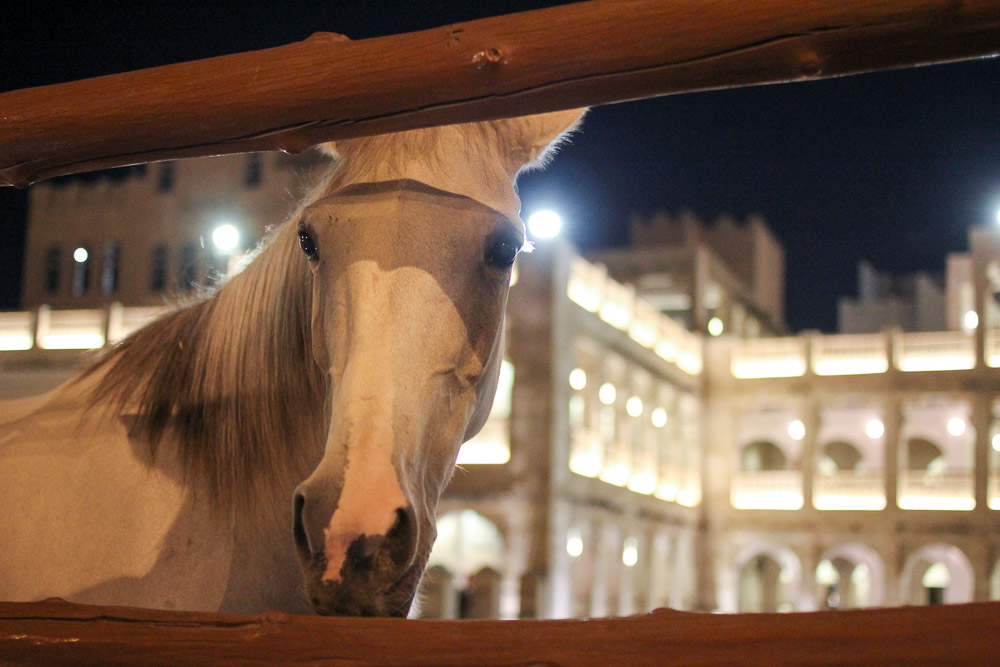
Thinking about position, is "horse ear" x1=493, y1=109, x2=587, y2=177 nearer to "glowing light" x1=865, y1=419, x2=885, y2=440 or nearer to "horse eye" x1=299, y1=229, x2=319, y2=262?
"horse eye" x1=299, y1=229, x2=319, y2=262

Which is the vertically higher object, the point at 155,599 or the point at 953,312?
the point at 953,312

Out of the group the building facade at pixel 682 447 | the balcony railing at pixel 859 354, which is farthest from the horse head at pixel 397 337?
the balcony railing at pixel 859 354

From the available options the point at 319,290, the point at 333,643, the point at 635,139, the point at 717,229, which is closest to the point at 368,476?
the point at 333,643

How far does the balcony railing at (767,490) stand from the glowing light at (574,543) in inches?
307

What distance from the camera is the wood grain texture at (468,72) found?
4.26 ft

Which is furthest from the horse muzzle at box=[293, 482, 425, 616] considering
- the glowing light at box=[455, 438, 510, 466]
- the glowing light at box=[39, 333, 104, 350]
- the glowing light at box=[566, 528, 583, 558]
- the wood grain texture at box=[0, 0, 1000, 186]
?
the glowing light at box=[39, 333, 104, 350]

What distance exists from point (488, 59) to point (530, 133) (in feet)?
1.03

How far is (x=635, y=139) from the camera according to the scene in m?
18.2

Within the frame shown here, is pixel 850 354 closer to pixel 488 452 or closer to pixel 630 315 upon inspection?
pixel 630 315

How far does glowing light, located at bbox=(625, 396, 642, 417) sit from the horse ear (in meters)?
19.9

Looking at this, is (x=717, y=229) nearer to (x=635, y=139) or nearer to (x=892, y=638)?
(x=635, y=139)

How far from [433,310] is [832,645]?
2.33 ft

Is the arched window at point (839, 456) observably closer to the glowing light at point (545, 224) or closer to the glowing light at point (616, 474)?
the glowing light at point (616, 474)

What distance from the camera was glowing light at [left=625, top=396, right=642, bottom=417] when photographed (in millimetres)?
21547
